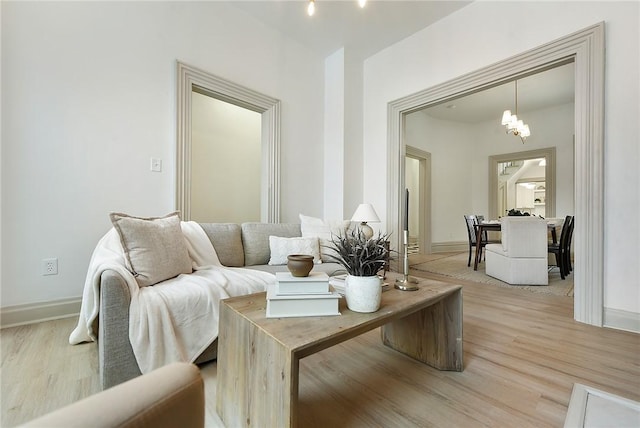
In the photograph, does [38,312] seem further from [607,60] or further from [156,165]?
[607,60]

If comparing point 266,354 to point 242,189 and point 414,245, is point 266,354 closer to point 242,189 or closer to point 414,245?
point 242,189

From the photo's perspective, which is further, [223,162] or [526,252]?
[223,162]

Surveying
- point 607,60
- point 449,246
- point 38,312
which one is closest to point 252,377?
point 38,312

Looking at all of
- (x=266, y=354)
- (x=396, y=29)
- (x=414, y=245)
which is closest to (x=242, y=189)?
(x=396, y=29)

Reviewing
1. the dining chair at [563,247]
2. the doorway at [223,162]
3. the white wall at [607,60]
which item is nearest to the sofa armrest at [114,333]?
the doorway at [223,162]

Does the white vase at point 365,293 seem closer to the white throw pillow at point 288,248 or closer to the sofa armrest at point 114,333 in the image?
the sofa armrest at point 114,333

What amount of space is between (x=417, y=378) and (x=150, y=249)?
162 centimetres

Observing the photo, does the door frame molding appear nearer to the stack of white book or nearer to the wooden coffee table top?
the wooden coffee table top

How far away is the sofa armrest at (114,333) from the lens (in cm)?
119

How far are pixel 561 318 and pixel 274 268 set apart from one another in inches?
93.0

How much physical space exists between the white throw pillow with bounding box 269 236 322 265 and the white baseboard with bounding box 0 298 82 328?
1.56 meters

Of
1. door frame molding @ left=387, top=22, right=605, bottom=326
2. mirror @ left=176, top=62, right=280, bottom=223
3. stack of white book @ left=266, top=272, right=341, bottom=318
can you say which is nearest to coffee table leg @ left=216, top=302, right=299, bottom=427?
stack of white book @ left=266, top=272, right=341, bottom=318

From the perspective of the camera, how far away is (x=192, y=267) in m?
1.93

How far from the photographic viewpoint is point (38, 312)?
1.98 meters
